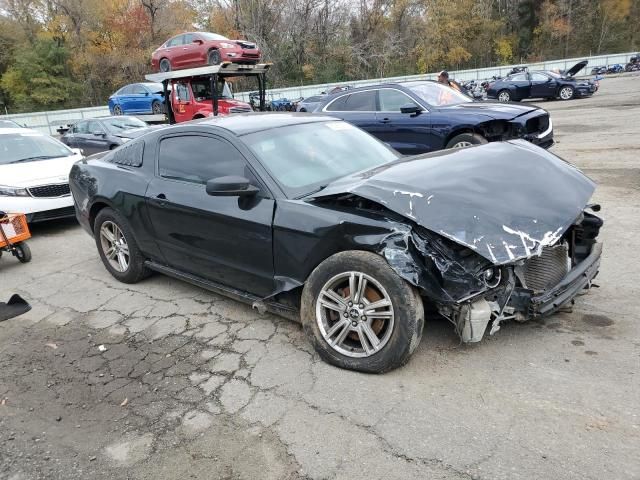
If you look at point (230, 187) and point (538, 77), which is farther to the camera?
point (538, 77)

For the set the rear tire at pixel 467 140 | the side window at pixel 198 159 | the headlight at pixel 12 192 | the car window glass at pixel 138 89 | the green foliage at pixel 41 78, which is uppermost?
the green foliage at pixel 41 78

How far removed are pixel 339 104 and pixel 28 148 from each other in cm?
560

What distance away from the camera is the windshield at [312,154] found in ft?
11.7

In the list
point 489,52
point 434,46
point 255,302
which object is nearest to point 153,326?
point 255,302

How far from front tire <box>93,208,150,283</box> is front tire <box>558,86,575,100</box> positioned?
72.2 ft

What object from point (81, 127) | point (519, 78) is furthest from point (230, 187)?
point (519, 78)

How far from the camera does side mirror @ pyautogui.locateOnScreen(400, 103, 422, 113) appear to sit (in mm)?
8406

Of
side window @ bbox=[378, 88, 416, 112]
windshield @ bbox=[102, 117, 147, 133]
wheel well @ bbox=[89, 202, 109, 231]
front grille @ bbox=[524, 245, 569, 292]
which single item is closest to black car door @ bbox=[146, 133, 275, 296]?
wheel well @ bbox=[89, 202, 109, 231]

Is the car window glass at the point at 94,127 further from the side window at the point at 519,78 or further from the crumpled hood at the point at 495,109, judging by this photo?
the side window at the point at 519,78

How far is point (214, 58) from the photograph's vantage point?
14898 millimetres

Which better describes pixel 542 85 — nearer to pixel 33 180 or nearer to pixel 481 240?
pixel 33 180

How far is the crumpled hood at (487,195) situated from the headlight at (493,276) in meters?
0.20

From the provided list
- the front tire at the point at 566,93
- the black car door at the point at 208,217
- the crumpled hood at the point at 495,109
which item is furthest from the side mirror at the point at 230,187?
the front tire at the point at 566,93

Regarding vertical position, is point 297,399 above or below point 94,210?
below
